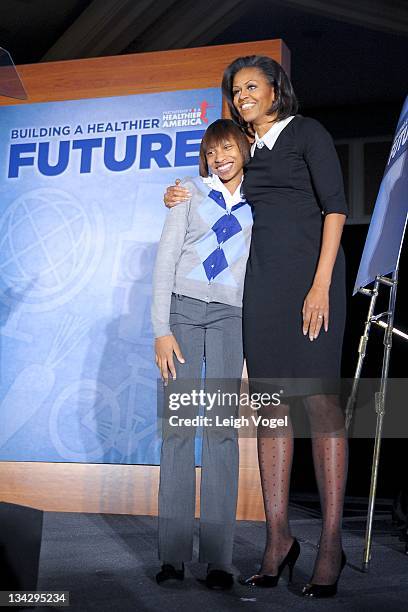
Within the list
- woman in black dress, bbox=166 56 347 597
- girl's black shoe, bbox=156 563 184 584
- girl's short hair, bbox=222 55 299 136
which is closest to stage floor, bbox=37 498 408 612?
girl's black shoe, bbox=156 563 184 584

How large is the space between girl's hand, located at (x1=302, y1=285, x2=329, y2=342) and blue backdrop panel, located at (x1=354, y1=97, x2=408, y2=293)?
468 millimetres

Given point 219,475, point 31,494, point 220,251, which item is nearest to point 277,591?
point 219,475

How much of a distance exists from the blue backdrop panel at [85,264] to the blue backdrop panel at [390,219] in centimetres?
114

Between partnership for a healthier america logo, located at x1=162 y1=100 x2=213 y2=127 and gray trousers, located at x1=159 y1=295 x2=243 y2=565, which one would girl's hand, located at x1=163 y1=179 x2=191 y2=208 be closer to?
gray trousers, located at x1=159 y1=295 x2=243 y2=565

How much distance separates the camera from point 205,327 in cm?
205

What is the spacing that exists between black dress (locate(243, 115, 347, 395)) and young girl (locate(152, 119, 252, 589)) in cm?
6

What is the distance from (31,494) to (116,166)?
1.52m

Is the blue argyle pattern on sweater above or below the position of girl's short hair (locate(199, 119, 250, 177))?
below

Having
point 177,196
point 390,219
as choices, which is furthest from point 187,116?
point 177,196

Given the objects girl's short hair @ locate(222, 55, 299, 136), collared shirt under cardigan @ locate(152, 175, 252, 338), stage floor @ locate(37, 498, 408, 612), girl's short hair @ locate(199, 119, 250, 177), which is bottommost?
stage floor @ locate(37, 498, 408, 612)

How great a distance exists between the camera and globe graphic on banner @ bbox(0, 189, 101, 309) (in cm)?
360

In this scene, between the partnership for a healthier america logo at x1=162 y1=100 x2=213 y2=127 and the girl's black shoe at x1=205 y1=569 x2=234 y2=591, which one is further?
the partnership for a healthier america logo at x1=162 y1=100 x2=213 y2=127

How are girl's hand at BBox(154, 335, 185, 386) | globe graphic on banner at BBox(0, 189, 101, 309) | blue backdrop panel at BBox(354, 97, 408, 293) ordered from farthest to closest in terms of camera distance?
globe graphic on banner at BBox(0, 189, 101, 309) → blue backdrop panel at BBox(354, 97, 408, 293) → girl's hand at BBox(154, 335, 185, 386)

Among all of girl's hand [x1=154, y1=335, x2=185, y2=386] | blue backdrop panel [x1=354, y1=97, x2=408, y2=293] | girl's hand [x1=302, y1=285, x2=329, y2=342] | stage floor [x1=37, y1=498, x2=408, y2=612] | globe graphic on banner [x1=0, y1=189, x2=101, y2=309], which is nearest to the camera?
stage floor [x1=37, y1=498, x2=408, y2=612]
